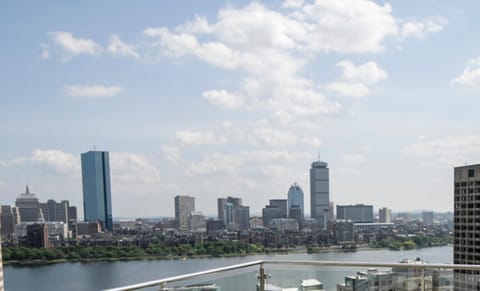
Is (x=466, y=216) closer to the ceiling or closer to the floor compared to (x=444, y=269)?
closer to the floor

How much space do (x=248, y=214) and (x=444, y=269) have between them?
46170 mm

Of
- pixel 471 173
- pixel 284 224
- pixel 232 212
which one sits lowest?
pixel 284 224

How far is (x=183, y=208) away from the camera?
4838 centimetres

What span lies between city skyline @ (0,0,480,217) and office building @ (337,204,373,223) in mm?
15949

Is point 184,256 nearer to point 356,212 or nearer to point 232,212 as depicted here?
point 232,212

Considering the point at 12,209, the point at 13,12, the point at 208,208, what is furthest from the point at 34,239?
the point at 13,12

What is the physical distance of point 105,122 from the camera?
26484 mm

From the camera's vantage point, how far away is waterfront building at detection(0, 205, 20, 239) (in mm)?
34044

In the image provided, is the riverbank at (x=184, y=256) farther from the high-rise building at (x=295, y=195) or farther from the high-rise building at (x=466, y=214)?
the high-rise building at (x=295, y=195)

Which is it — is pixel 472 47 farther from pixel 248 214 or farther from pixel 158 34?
pixel 248 214

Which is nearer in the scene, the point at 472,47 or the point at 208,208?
the point at 472,47

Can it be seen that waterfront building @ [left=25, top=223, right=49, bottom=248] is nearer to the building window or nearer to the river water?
the river water

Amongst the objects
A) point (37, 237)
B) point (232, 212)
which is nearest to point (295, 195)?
point (232, 212)

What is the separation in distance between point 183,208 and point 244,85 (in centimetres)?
3284
